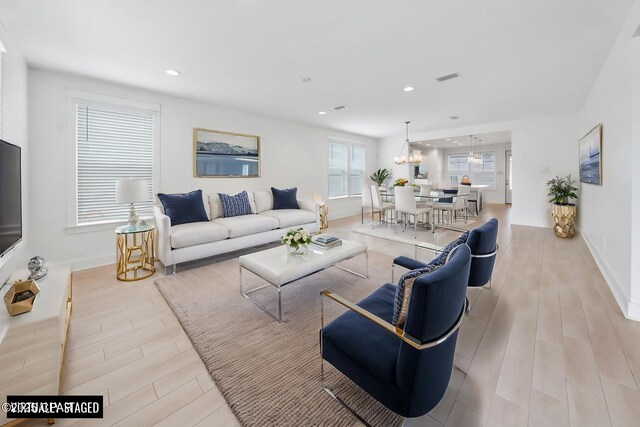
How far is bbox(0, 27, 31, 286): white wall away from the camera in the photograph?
222 cm

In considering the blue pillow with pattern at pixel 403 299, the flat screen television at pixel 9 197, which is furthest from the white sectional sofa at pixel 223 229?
the blue pillow with pattern at pixel 403 299

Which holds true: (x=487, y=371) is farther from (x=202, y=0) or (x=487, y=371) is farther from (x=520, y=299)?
(x=202, y=0)

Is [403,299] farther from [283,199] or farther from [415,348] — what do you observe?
[283,199]

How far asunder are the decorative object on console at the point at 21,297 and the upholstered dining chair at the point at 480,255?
7.78 ft

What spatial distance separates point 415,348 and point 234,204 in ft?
12.8

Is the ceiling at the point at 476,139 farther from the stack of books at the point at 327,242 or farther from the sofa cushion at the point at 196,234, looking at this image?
the sofa cushion at the point at 196,234

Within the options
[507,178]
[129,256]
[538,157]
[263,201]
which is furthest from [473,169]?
[129,256]

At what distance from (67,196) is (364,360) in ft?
13.7

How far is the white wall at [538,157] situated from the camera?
538cm

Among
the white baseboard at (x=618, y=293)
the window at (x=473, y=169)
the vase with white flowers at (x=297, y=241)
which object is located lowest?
the white baseboard at (x=618, y=293)

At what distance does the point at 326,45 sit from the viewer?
2.64 metres

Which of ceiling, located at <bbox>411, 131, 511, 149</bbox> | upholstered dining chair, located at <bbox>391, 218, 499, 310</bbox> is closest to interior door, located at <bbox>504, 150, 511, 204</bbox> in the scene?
ceiling, located at <bbox>411, 131, 511, 149</bbox>

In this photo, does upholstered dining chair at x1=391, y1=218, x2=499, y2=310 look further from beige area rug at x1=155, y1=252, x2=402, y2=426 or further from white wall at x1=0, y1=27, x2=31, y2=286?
white wall at x1=0, y1=27, x2=31, y2=286

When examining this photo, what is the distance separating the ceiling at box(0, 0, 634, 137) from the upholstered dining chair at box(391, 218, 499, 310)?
5.84ft
